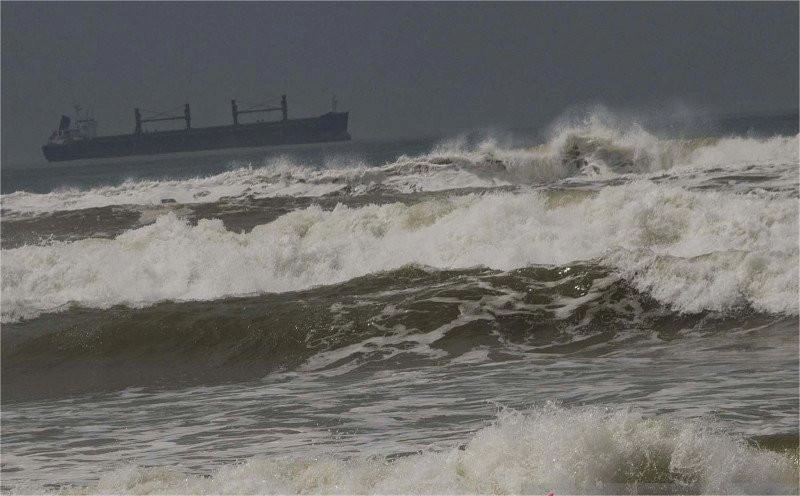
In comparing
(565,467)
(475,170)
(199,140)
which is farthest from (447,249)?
(199,140)

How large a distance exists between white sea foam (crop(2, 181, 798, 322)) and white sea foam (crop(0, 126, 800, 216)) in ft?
38.0

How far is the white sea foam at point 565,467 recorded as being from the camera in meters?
6.07

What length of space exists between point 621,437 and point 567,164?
29531mm

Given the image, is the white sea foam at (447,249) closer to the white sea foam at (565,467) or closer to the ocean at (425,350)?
the ocean at (425,350)

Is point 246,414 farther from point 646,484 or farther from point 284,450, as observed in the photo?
point 646,484

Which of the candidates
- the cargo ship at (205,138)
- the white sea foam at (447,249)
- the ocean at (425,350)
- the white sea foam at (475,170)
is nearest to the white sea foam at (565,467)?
the ocean at (425,350)

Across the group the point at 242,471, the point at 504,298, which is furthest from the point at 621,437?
the point at 504,298

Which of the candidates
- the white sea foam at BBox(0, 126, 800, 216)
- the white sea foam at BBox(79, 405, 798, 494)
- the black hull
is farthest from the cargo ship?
the white sea foam at BBox(79, 405, 798, 494)

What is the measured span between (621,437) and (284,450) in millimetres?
2616

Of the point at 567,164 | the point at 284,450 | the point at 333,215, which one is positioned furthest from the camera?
the point at 567,164

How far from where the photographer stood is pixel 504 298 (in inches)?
530

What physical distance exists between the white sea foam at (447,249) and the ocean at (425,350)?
1.9 inches

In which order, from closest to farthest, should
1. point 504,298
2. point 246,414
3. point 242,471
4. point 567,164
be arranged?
1. point 242,471
2. point 246,414
3. point 504,298
4. point 567,164

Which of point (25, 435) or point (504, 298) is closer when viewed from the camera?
point (25, 435)
